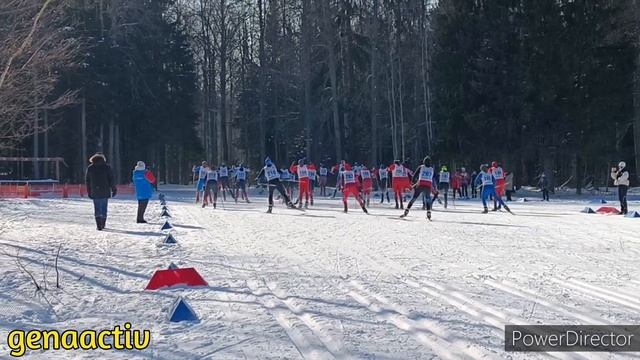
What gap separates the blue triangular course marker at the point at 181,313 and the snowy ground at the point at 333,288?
0.35 ft

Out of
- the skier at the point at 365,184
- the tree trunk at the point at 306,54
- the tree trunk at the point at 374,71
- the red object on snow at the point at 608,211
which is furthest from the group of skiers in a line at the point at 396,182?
the tree trunk at the point at 374,71

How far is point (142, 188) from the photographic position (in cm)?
1941

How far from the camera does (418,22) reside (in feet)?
158

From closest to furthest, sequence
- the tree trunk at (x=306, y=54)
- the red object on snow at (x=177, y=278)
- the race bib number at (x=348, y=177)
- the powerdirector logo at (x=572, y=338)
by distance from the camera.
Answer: the powerdirector logo at (x=572, y=338), the red object on snow at (x=177, y=278), the race bib number at (x=348, y=177), the tree trunk at (x=306, y=54)

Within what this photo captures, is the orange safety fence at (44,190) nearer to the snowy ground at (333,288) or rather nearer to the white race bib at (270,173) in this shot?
the white race bib at (270,173)

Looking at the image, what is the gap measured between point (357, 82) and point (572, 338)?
47945mm

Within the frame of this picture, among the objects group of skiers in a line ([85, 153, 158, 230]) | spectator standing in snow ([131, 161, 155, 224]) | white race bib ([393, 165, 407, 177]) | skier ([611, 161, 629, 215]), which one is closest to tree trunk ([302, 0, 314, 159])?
white race bib ([393, 165, 407, 177])

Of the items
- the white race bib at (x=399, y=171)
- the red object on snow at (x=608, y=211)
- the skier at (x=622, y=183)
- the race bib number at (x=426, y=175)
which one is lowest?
the red object on snow at (x=608, y=211)

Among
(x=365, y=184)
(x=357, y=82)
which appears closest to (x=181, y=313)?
(x=365, y=184)

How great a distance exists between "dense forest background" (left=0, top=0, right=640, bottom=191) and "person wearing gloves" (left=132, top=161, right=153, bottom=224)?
39.5 ft

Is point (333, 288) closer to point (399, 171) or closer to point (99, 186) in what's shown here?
point (99, 186)

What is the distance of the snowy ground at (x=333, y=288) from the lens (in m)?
6.17

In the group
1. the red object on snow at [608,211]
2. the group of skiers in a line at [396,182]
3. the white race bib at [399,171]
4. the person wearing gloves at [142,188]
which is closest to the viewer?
the person wearing gloves at [142,188]

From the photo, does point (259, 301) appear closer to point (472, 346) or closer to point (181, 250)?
point (472, 346)
